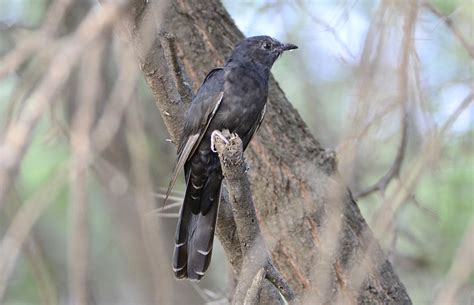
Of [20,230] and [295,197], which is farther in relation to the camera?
[295,197]

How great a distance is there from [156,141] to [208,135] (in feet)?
10.5

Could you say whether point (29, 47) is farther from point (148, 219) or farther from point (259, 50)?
point (259, 50)

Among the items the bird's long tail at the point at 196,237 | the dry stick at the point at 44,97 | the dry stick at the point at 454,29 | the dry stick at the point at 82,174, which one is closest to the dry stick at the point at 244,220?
the bird's long tail at the point at 196,237

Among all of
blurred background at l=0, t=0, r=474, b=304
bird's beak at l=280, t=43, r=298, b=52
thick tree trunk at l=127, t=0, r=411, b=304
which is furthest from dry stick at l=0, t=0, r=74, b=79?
bird's beak at l=280, t=43, r=298, b=52

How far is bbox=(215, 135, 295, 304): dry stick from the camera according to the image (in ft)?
11.8

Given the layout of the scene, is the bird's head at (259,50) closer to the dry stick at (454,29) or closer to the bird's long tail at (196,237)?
the bird's long tail at (196,237)

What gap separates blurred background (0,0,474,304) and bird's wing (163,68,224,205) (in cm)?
36

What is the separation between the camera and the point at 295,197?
4.83 meters

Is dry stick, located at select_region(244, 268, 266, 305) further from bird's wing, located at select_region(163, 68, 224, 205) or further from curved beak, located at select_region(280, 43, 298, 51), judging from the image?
curved beak, located at select_region(280, 43, 298, 51)

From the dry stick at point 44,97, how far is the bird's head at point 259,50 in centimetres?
292

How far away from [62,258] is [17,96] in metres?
6.71

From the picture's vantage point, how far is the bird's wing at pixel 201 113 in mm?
4484

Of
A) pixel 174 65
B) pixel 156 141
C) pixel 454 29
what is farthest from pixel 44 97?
pixel 156 141

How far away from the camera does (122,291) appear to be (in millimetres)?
9055
